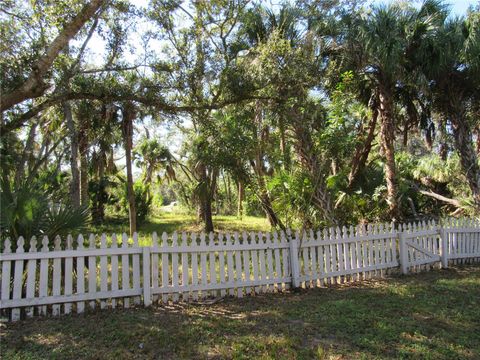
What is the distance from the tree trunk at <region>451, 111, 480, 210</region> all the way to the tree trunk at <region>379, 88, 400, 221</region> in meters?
2.29

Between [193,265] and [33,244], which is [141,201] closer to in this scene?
[193,265]

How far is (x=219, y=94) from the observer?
882 centimetres

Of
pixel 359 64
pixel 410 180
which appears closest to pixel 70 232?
pixel 359 64

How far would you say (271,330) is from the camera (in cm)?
461

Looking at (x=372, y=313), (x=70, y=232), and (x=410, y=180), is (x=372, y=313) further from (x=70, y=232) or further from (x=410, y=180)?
(x=410, y=180)

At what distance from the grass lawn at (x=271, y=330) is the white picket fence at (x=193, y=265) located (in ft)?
0.99

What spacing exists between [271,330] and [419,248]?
19.1ft

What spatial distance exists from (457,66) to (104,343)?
1198cm

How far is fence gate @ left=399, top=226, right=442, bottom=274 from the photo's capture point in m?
8.54

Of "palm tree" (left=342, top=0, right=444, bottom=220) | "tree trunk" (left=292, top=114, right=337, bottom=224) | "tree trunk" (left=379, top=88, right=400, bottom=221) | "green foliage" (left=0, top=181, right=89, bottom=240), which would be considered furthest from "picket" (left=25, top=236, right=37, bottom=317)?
"tree trunk" (left=379, top=88, right=400, bottom=221)

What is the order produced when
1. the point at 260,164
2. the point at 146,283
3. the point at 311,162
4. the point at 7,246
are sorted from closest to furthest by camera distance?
the point at 7,246 → the point at 146,283 → the point at 311,162 → the point at 260,164

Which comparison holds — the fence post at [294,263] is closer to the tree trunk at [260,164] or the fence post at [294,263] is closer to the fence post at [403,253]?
the tree trunk at [260,164]

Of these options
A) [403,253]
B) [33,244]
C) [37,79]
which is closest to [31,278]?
[33,244]

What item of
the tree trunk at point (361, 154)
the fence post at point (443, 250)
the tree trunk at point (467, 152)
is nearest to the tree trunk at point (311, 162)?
the fence post at point (443, 250)
